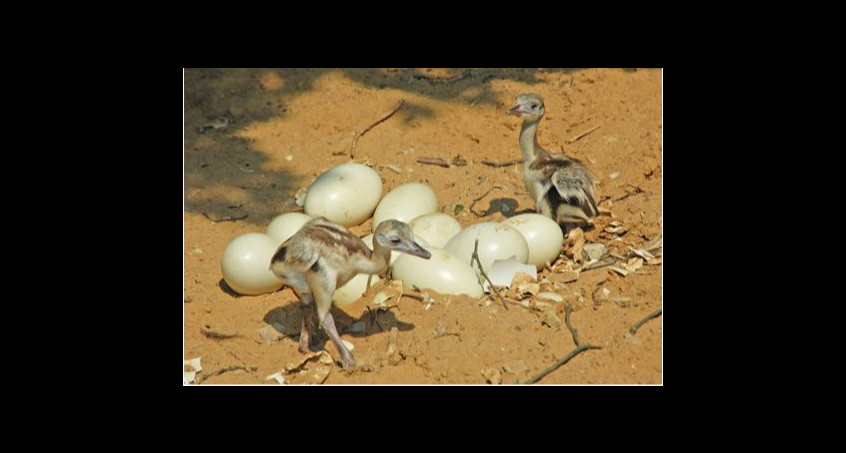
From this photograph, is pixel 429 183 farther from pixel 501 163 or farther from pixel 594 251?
pixel 594 251

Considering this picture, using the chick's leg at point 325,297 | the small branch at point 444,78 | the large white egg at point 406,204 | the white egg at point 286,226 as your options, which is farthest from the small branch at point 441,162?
the chick's leg at point 325,297

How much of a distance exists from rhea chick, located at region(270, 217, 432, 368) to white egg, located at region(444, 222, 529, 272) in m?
0.70

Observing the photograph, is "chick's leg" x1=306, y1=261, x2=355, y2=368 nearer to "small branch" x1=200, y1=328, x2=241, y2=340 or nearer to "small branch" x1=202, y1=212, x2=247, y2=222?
"small branch" x1=200, y1=328, x2=241, y2=340

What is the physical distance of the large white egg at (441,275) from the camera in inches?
207

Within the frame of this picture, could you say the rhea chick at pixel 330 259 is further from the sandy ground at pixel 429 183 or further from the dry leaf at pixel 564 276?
the dry leaf at pixel 564 276

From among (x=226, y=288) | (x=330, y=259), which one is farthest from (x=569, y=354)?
(x=226, y=288)

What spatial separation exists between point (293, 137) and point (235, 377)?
371cm

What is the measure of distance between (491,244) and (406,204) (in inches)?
39.1

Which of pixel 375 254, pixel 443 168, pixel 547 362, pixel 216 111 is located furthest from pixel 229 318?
pixel 216 111

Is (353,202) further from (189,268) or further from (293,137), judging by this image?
(293,137)

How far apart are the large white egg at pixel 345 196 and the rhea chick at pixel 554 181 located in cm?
113

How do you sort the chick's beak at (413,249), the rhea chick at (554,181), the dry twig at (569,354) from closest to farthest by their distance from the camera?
the dry twig at (569,354)
the chick's beak at (413,249)
the rhea chick at (554,181)

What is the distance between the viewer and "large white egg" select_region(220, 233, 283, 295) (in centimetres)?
545

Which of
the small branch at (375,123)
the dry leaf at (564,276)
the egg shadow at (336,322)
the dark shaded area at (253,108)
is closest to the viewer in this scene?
the egg shadow at (336,322)
